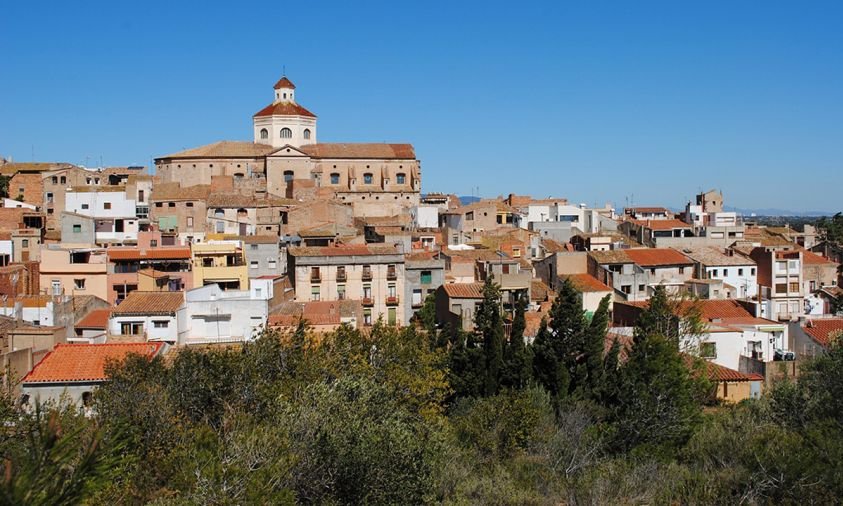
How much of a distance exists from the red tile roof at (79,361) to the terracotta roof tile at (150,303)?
18.8 ft

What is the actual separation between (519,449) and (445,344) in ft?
28.1

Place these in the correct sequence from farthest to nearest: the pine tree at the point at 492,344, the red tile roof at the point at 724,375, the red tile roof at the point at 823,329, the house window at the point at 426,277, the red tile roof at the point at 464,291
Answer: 1. the house window at the point at 426,277
2. the red tile roof at the point at 464,291
3. the red tile roof at the point at 823,329
4. the red tile roof at the point at 724,375
5. the pine tree at the point at 492,344

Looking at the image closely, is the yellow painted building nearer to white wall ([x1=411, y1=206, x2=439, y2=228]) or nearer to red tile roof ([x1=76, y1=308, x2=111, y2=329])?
red tile roof ([x1=76, y1=308, x2=111, y2=329])

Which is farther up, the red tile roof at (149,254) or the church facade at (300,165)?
the church facade at (300,165)

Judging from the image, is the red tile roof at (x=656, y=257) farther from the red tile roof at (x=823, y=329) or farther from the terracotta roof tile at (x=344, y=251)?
the terracotta roof tile at (x=344, y=251)

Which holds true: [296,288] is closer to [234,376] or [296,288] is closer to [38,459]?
[234,376]

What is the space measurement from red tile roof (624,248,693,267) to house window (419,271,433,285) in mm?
11198

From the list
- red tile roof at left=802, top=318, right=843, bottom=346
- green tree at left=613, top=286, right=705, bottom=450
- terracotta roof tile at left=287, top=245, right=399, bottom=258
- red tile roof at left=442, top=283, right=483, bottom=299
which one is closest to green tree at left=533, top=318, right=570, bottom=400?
green tree at left=613, top=286, right=705, bottom=450

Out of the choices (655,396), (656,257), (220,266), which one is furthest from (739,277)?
(220,266)

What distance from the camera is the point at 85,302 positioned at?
33.5 meters

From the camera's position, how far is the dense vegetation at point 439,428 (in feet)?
45.6

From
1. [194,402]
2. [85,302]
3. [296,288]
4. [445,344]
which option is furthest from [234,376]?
[296,288]

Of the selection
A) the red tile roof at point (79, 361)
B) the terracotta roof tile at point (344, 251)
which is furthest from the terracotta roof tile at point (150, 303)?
the terracotta roof tile at point (344, 251)

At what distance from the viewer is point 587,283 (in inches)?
1644
